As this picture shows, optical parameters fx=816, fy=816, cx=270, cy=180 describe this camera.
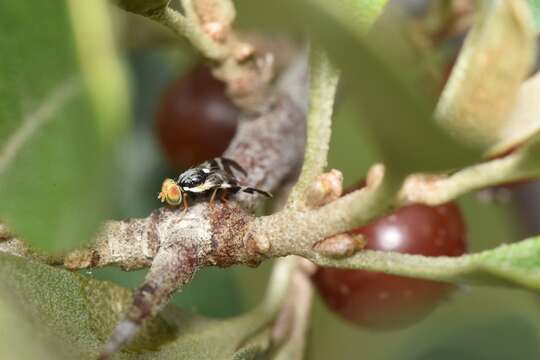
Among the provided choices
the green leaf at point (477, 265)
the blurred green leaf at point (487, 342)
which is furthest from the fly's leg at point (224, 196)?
the blurred green leaf at point (487, 342)

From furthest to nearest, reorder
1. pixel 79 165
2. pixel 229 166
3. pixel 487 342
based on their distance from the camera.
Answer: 1. pixel 487 342
2. pixel 229 166
3. pixel 79 165

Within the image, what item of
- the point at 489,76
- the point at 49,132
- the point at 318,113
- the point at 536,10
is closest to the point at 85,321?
the point at 49,132

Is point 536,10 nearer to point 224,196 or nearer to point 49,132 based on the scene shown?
point 224,196

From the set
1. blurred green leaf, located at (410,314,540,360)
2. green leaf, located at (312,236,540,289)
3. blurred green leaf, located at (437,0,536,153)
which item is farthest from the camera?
blurred green leaf, located at (410,314,540,360)

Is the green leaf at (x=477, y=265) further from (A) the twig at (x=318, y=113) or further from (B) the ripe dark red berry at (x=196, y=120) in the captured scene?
(B) the ripe dark red berry at (x=196, y=120)

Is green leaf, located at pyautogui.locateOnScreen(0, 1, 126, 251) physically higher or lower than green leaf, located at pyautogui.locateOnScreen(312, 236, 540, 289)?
higher

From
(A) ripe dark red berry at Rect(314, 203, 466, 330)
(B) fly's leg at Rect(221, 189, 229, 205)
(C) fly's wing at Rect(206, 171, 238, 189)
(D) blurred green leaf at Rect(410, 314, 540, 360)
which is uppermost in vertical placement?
(C) fly's wing at Rect(206, 171, 238, 189)

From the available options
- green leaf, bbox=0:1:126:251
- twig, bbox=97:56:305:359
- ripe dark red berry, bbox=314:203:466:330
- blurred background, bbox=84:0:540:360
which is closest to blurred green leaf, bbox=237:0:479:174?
green leaf, bbox=0:1:126:251

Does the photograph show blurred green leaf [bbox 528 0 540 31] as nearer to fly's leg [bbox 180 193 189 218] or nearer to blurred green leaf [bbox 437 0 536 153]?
blurred green leaf [bbox 437 0 536 153]
